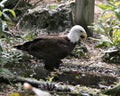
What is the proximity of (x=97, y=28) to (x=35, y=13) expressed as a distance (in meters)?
3.11

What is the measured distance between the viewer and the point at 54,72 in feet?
19.9

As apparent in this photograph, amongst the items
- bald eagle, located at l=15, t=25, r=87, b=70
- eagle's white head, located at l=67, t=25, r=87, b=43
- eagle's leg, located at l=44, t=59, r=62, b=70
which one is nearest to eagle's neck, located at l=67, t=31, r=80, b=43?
eagle's white head, located at l=67, t=25, r=87, b=43

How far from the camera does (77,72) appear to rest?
20.7 feet

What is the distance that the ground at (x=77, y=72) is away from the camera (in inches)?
210

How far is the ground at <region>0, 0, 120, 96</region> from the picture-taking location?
5336mm

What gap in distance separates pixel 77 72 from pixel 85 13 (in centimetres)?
374

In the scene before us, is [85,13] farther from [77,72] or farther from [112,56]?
[77,72]

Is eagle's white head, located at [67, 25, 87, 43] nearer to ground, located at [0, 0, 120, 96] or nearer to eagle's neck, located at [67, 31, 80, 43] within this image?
eagle's neck, located at [67, 31, 80, 43]

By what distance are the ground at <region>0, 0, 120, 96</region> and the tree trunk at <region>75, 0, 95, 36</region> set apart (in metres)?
1.94

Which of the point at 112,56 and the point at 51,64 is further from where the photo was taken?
the point at 112,56

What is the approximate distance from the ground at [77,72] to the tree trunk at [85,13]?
1.94m

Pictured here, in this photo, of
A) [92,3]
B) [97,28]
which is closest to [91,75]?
[97,28]

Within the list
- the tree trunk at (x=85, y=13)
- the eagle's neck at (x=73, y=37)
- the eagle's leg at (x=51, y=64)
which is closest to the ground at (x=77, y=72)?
the eagle's leg at (x=51, y=64)

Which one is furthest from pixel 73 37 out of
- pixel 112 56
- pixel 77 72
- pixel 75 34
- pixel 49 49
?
pixel 112 56
